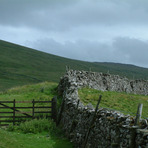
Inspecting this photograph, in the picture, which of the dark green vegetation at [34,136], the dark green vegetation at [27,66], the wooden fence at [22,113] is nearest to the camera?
the dark green vegetation at [34,136]

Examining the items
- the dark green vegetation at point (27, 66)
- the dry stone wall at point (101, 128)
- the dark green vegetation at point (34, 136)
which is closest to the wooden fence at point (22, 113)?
the dark green vegetation at point (34, 136)

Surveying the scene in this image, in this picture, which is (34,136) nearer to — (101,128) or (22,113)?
(22,113)

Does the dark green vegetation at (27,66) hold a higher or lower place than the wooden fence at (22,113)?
higher

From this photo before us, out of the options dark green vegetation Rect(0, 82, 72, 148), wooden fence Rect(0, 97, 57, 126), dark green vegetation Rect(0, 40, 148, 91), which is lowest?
dark green vegetation Rect(0, 82, 72, 148)

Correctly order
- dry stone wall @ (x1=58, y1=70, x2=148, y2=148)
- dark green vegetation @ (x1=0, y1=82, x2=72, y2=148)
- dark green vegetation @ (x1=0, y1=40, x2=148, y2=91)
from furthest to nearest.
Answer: dark green vegetation @ (x1=0, y1=40, x2=148, y2=91) < dark green vegetation @ (x1=0, y1=82, x2=72, y2=148) < dry stone wall @ (x1=58, y1=70, x2=148, y2=148)

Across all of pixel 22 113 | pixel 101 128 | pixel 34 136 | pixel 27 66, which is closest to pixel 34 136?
pixel 34 136

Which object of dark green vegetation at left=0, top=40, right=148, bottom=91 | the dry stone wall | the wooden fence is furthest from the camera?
dark green vegetation at left=0, top=40, right=148, bottom=91

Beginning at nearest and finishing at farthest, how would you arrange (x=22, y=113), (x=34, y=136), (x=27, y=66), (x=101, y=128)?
(x=101, y=128) → (x=34, y=136) → (x=22, y=113) → (x=27, y=66)

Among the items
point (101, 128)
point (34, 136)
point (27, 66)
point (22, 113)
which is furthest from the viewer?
point (27, 66)

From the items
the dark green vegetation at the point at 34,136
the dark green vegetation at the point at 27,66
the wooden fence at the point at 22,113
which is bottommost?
the dark green vegetation at the point at 34,136

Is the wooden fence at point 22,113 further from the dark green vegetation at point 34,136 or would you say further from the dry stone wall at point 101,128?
the dry stone wall at point 101,128

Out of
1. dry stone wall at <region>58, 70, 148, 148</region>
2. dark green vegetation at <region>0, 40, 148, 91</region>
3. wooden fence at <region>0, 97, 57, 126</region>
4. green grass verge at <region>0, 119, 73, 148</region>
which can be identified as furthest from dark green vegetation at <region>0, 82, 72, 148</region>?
dark green vegetation at <region>0, 40, 148, 91</region>

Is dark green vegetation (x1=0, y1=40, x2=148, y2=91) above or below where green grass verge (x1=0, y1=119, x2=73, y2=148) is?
above

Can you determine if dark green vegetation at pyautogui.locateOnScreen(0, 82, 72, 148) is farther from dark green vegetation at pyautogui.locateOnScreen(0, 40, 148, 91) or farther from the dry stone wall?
dark green vegetation at pyautogui.locateOnScreen(0, 40, 148, 91)
